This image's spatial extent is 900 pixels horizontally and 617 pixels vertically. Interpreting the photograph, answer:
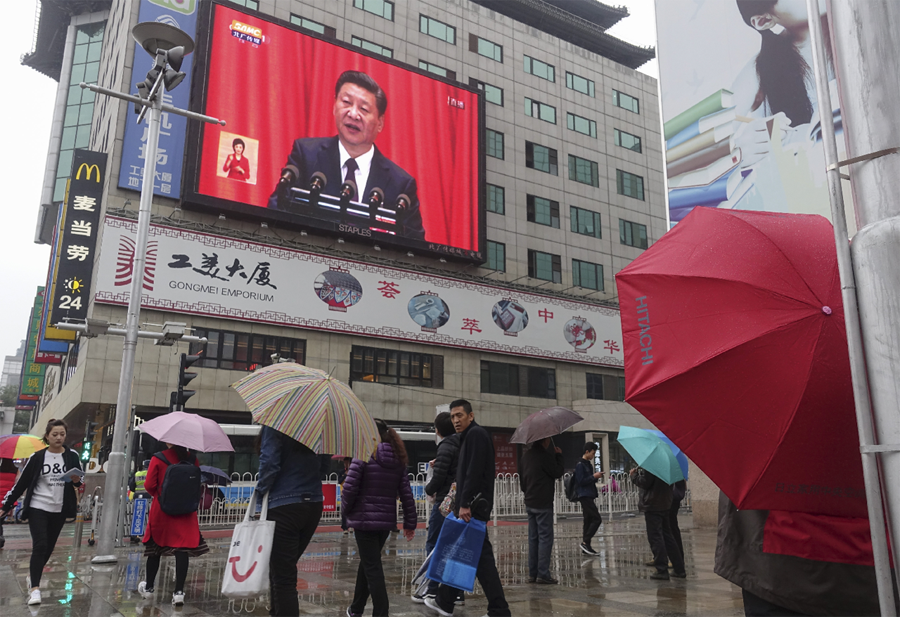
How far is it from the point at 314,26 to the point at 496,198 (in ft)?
38.3

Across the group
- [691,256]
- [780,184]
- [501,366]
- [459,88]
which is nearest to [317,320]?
[501,366]

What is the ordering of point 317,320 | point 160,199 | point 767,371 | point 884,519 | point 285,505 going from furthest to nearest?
point 317,320
point 160,199
point 285,505
point 767,371
point 884,519

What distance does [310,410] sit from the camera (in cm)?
554

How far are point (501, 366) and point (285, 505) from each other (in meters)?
29.2

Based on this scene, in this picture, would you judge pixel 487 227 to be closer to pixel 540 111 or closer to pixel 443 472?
pixel 540 111

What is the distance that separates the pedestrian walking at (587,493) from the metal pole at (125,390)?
729 centimetres

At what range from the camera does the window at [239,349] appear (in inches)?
1050

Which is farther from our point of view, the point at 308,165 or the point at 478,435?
the point at 308,165

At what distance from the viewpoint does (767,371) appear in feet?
8.57

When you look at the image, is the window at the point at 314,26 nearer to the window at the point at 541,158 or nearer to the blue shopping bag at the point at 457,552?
the window at the point at 541,158

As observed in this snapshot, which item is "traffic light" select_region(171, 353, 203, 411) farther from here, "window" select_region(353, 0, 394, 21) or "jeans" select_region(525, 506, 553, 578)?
"window" select_region(353, 0, 394, 21)

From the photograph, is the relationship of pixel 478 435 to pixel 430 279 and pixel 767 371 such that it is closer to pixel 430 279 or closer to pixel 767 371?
pixel 767 371

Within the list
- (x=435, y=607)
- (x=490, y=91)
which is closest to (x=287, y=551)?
(x=435, y=607)

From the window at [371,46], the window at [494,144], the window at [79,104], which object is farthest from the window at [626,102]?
the window at [79,104]
